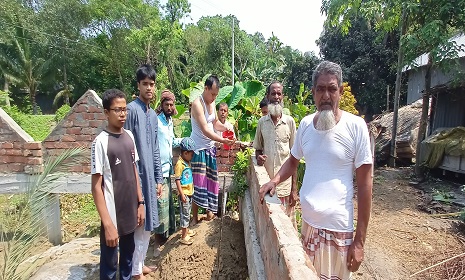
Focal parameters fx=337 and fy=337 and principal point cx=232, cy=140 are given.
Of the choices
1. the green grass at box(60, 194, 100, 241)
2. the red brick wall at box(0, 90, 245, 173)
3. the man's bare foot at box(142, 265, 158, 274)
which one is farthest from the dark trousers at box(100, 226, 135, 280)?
the green grass at box(60, 194, 100, 241)

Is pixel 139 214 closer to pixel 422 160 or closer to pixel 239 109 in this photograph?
pixel 239 109

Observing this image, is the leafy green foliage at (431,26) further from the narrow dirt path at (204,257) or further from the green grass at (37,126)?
the green grass at (37,126)

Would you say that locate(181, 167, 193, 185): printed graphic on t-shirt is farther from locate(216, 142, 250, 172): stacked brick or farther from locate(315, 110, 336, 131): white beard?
locate(315, 110, 336, 131): white beard

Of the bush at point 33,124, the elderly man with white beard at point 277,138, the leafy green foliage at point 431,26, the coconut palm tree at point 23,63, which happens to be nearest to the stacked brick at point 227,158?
the elderly man with white beard at point 277,138

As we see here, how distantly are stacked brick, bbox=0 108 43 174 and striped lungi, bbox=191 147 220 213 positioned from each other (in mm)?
2048

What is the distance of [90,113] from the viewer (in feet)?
14.3

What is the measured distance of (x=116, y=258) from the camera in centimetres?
282

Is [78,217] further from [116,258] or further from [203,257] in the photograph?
[116,258]

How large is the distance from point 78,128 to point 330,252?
141 inches

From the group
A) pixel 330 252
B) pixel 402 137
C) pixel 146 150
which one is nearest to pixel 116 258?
pixel 146 150

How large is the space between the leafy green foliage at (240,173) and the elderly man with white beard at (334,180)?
2.24 metres

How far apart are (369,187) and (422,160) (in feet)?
26.5

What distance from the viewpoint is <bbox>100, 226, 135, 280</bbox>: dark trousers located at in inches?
109

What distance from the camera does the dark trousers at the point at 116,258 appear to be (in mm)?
2779
